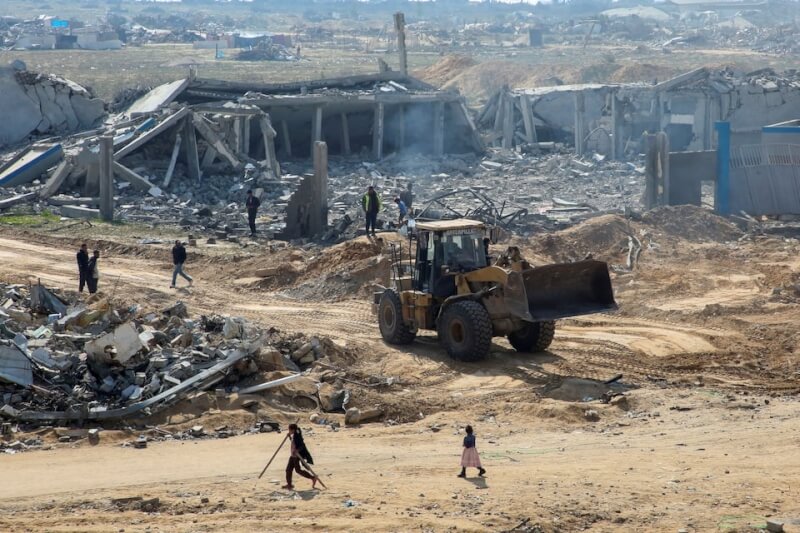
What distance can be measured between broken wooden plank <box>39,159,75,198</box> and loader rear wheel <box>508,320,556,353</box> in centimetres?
1773

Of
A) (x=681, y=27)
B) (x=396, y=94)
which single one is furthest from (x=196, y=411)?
(x=681, y=27)

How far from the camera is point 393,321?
1902cm

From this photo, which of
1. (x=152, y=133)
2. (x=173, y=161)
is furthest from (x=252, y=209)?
(x=152, y=133)

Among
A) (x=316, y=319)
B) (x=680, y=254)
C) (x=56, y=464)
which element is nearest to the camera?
(x=56, y=464)

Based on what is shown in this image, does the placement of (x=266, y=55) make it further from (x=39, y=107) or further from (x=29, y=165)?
(x=29, y=165)

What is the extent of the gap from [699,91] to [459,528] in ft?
105

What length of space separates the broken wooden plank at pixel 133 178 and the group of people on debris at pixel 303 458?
833 inches

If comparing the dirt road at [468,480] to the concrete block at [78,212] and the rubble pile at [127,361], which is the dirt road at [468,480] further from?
the concrete block at [78,212]

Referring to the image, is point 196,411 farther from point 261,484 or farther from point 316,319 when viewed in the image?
point 316,319

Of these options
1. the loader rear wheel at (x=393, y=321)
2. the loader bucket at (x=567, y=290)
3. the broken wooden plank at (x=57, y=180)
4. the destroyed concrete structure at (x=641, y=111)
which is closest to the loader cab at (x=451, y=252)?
the loader rear wheel at (x=393, y=321)

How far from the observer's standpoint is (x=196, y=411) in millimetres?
15578

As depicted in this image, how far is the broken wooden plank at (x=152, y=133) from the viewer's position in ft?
111

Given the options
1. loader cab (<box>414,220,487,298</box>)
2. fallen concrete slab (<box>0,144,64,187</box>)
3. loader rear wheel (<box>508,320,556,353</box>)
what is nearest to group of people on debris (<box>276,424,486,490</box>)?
loader rear wheel (<box>508,320,556,353</box>)

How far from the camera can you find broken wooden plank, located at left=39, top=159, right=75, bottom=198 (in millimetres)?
32594
